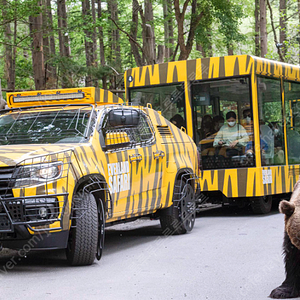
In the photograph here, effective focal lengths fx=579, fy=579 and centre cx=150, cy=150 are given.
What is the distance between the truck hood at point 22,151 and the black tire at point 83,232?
0.59m

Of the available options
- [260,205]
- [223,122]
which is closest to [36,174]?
[223,122]

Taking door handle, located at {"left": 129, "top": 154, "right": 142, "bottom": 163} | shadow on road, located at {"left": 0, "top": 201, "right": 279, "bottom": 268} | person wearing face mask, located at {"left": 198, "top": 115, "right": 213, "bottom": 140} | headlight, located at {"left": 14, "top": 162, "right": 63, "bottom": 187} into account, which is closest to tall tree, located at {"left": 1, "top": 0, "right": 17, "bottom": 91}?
person wearing face mask, located at {"left": 198, "top": 115, "right": 213, "bottom": 140}

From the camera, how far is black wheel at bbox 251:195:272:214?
41.0ft

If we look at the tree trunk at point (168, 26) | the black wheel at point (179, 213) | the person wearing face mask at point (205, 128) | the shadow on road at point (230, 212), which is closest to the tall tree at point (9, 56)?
the tree trunk at point (168, 26)

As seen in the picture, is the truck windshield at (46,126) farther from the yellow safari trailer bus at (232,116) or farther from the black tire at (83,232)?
the yellow safari trailer bus at (232,116)

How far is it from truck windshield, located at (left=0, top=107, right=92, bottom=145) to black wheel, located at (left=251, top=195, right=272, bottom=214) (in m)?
5.78

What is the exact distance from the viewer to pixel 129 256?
303 inches

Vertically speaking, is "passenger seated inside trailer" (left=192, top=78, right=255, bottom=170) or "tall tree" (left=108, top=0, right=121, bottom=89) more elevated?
"tall tree" (left=108, top=0, right=121, bottom=89)

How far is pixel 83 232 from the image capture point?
262 inches

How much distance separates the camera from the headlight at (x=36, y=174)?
621 centimetres

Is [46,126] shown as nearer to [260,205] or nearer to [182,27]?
[260,205]

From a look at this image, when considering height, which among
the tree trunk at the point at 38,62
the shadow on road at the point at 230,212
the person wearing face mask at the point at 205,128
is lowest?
the shadow on road at the point at 230,212

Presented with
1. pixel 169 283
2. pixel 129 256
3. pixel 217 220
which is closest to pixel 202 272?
pixel 169 283

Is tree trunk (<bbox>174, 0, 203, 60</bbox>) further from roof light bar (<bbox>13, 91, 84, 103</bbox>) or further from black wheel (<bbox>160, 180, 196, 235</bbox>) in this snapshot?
roof light bar (<bbox>13, 91, 84, 103</bbox>)
